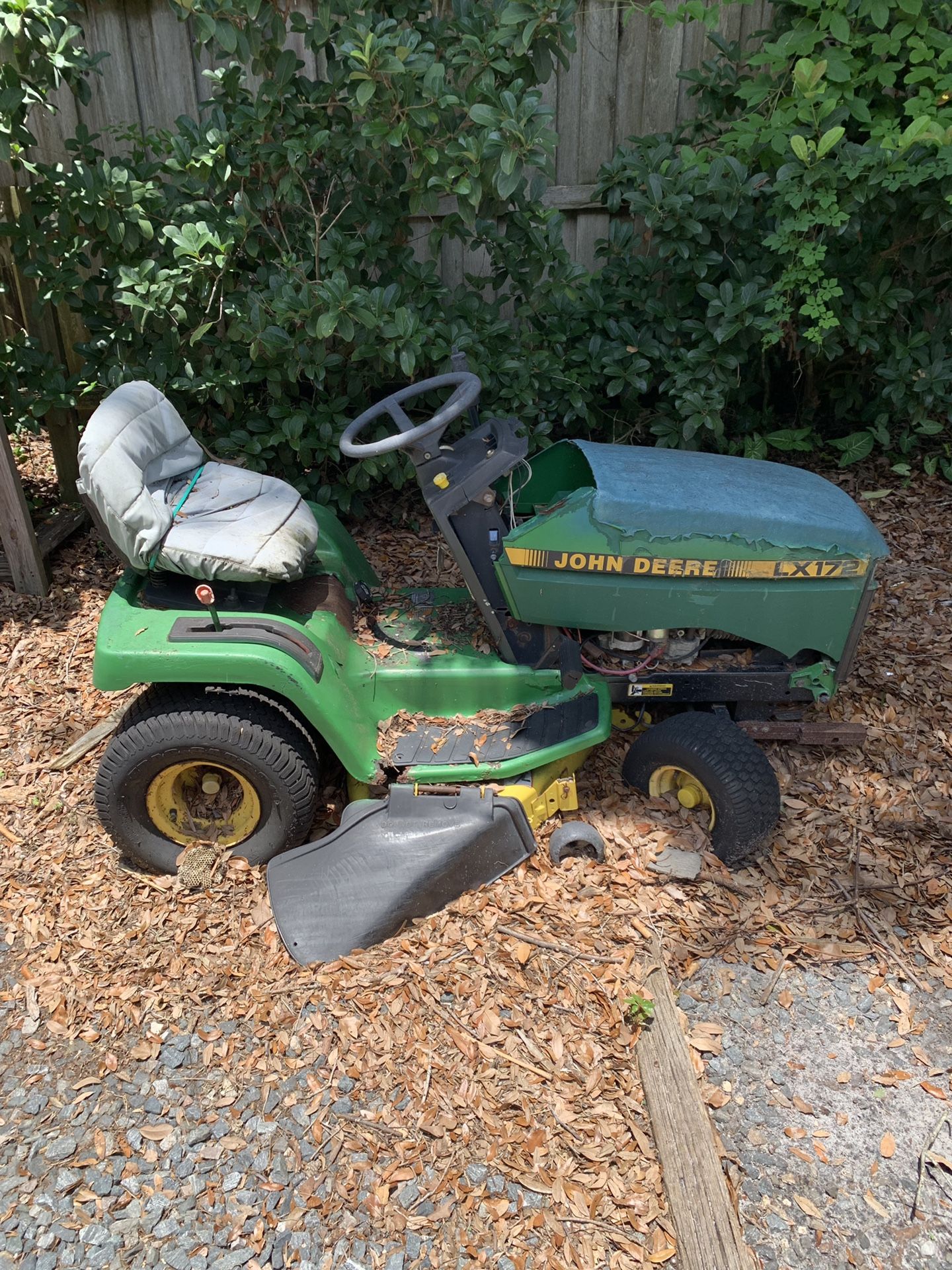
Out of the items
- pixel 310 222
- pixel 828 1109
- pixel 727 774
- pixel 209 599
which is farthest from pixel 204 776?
pixel 310 222

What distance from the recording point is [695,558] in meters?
2.81

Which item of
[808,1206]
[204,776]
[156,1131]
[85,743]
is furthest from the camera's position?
[85,743]

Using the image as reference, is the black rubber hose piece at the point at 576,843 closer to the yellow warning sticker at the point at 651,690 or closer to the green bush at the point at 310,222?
the yellow warning sticker at the point at 651,690

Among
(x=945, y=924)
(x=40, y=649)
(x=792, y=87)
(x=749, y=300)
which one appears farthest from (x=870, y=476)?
(x=40, y=649)

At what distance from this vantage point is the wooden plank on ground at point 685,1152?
1.89m

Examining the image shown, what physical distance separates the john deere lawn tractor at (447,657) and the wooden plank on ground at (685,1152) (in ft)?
2.16

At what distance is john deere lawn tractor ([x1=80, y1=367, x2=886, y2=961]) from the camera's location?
8.93ft

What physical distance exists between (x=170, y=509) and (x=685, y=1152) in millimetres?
2258

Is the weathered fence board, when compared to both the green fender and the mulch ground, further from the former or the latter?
the mulch ground

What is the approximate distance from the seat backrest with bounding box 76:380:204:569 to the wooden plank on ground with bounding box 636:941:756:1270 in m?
1.97

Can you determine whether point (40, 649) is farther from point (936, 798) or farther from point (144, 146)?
→ point (936, 798)

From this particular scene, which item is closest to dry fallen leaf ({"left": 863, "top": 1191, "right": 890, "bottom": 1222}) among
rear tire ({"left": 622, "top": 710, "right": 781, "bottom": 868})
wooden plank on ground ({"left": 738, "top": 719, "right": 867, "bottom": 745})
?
rear tire ({"left": 622, "top": 710, "right": 781, "bottom": 868})

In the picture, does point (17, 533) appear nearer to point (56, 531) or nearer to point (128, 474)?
point (56, 531)

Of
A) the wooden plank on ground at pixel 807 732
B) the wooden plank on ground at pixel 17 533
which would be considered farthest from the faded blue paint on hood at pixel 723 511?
the wooden plank on ground at pixel 17 533
